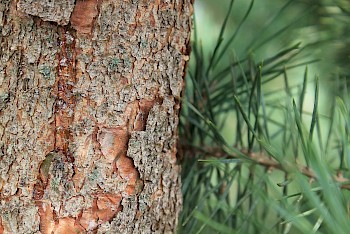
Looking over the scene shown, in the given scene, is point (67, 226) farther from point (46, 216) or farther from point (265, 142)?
point (265, 142)

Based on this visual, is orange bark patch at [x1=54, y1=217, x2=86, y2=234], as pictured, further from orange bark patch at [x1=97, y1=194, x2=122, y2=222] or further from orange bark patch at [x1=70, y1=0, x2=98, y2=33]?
orange bark patch at [x1=70, y1=0, x2=98, y2=33]

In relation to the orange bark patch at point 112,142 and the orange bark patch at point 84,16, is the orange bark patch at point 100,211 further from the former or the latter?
the orange bark patch at point 84,16

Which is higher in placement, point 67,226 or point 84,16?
point 84,16

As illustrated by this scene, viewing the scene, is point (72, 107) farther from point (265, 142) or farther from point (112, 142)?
point (265, 142)

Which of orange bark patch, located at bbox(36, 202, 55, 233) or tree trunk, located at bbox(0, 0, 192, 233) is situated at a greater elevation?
tree trunk, located at bbox(0, 0, 192, 233)

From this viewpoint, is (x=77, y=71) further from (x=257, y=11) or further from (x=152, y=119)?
(x=257, y=11)

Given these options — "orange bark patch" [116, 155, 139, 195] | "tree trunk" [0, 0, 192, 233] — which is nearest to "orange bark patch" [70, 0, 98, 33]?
"tree trunk" [0, 0, 192, 233]

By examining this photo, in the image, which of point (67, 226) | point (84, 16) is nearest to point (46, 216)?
point (67, 226)
